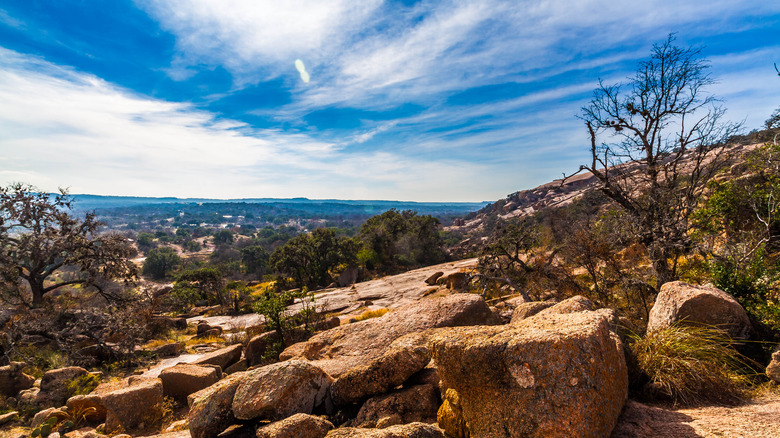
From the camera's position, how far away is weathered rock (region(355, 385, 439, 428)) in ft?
13.5

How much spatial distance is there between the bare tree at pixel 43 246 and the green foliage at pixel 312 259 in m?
23.4

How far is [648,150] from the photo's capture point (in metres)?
8.41

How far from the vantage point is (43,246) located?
12773 millimetres

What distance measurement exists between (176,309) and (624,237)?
1230 inches

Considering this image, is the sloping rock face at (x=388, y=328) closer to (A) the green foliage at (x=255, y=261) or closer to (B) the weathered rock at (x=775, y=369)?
(B) the weathered rock at (x=775, y=369)

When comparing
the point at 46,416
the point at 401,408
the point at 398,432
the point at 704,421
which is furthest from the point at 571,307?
the point at 46,416

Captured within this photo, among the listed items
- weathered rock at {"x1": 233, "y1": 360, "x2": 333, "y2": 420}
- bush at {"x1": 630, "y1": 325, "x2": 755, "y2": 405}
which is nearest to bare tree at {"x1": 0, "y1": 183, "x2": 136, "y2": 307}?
weathered rock at {"x1": 233, "y1": 360, "x2": 333, "y2": 420}

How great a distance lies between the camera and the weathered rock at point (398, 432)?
3322 millimetres

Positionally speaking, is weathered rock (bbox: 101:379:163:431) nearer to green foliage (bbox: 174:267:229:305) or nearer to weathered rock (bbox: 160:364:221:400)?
weathered rock (bbox: 160:364:221:400)

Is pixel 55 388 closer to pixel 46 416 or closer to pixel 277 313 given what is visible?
pixel 46 416

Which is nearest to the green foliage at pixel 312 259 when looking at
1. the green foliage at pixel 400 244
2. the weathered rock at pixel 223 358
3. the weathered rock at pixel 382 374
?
the green foliage at pixel 400 244

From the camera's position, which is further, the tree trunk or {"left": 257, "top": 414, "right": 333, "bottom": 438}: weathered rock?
the tree trunk

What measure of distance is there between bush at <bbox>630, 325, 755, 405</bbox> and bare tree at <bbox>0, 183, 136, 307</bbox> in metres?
17.5

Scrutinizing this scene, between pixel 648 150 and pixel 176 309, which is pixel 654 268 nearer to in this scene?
pixel 648 150
